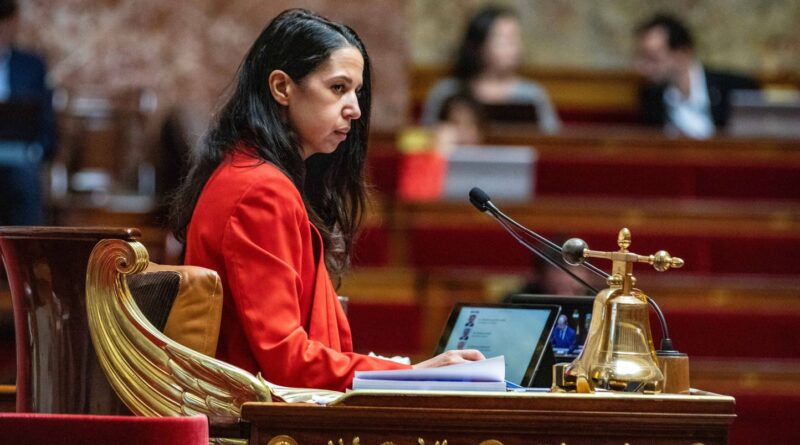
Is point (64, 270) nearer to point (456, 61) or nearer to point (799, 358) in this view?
point (799, 358)

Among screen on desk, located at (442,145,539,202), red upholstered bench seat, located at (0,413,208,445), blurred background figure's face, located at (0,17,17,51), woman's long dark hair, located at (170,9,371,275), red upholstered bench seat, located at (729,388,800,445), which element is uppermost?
blurred background figure's face, located at (0,17,17,51)

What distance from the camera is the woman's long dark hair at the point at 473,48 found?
208 inches

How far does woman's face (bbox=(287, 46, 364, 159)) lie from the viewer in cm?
207

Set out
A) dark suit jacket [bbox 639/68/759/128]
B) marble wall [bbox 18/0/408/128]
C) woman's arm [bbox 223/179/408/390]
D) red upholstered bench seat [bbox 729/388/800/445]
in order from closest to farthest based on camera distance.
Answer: woman's arm [bbox 223/179/408/390], red upholstered bench seat [bbox 729/388/800/445], dark suit jacket [bbox 639/68/759/128], marble wall [bbox 18/0/408/128]

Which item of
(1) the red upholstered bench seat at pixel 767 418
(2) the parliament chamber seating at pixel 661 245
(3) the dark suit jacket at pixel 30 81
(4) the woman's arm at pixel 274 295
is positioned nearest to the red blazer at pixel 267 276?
(4) the woman's arm at pixel 274 295

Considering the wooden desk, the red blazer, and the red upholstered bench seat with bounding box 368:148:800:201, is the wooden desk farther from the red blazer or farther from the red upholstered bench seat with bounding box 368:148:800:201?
the red upholstered bench seat with bounding box 368:148:800:201

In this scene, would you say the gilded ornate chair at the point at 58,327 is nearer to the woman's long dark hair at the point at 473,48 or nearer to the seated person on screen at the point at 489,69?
the seated person on screen at the point at 489,69

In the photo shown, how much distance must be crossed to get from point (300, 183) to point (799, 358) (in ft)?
8.66

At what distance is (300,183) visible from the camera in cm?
206

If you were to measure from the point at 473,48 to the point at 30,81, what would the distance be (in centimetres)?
176

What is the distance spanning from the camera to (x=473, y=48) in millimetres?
5340

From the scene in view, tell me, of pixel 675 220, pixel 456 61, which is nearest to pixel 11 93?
pixel 456 61

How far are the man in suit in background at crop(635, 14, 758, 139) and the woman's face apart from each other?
3541mm

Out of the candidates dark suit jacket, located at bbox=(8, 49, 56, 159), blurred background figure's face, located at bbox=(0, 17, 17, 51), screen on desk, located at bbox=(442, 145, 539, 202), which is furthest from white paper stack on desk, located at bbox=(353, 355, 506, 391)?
blurred background figure's face, located at bbox=(0, 17, 17, 51)
